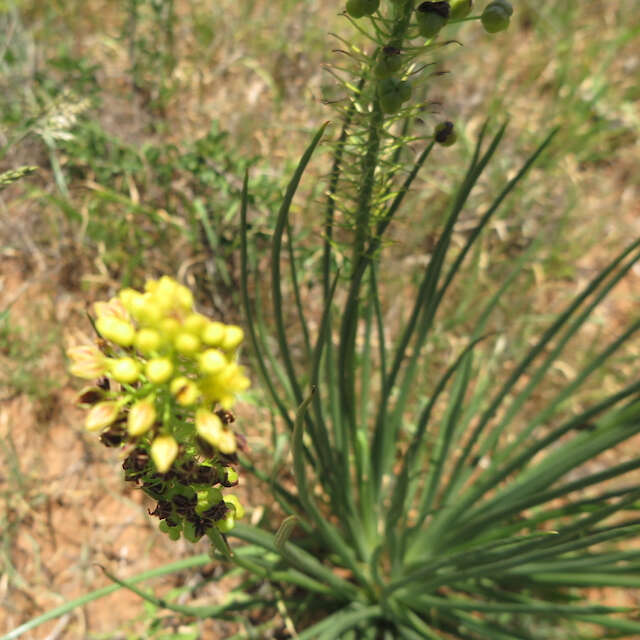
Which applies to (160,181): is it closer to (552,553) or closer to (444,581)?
(444,581)

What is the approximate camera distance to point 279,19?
9.60 ft

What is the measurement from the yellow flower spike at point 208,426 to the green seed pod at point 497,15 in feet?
2.12

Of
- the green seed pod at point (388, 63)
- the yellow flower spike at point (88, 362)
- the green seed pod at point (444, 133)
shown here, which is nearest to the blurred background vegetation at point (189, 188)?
the green seed pod at point (444, 133)

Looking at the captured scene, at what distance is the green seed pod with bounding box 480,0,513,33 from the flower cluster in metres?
0.55

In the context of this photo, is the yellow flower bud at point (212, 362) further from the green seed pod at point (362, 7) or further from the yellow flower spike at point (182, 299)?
the green seed pod at point (362, 7)

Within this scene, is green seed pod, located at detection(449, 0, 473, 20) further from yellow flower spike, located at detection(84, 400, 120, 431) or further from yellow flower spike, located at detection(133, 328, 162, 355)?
yellow flower spike, located at detection(84, 400, 120, 431)

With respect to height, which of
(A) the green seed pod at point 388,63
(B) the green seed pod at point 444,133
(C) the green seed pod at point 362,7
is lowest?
(B) the green seed pod at point 444,133

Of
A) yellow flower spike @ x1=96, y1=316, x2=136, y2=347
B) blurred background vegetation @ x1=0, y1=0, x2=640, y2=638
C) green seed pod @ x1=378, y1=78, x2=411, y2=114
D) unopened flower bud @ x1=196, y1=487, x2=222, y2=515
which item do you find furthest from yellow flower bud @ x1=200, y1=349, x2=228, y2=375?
blurred background vegetation @ x1=0, y1=0, x2=640, y2=638

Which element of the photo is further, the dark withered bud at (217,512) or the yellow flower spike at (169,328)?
the dark withered bud at (217,512)

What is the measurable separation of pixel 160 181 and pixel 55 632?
151cm

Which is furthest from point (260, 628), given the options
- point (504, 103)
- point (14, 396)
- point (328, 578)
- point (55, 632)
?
point (504, 103)

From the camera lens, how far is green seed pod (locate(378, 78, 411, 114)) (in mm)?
849

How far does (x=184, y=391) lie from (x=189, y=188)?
5.48ft

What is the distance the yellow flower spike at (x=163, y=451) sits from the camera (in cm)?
72
